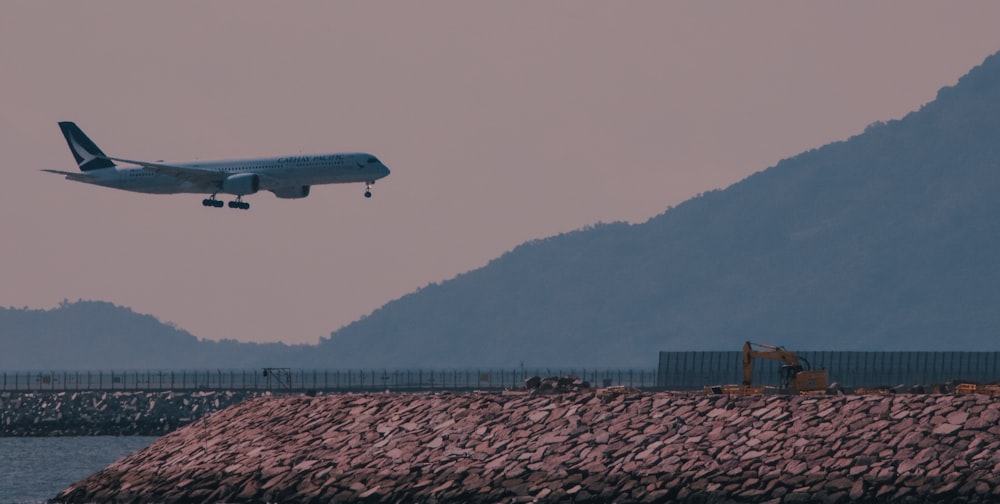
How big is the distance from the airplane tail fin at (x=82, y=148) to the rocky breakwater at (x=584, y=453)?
79.3m

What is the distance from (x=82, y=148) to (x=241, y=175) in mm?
36570

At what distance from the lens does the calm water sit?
86.4 metres

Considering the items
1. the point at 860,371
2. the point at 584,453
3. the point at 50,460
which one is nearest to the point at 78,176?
the point at 50,460

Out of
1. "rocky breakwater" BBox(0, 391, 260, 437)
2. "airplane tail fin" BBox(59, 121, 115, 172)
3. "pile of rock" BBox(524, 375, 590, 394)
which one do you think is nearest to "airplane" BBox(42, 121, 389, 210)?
"airplane tail fin" BBox(59, 121, 115, 172)

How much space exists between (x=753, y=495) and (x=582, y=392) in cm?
1406

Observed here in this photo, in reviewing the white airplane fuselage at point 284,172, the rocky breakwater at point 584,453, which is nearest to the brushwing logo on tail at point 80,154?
the white airplane fuselage at point 284,172

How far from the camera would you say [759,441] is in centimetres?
6462

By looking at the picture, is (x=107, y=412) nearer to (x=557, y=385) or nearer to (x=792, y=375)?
(x=557, y=385)

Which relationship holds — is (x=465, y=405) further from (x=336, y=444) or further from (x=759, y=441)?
(x=759, y=441)

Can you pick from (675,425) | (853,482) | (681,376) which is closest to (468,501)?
(675,425)

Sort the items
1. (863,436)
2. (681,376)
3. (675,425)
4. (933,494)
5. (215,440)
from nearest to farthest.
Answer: (933,494) < (863,436) < (675,425) < (215,440) < (681,376)

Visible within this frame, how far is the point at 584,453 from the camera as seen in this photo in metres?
66.9

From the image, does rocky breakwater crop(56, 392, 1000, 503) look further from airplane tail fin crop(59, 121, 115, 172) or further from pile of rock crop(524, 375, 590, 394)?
airplane tail fin crop(59, 121, 115, 172)

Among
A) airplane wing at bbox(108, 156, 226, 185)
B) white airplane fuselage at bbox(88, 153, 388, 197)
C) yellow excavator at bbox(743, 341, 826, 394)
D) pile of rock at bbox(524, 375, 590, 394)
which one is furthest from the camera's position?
airplane wing at bbox(108, 156, 226, 185)
